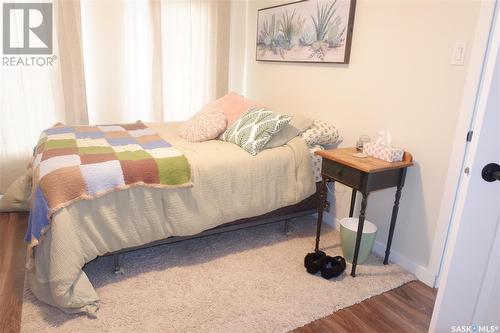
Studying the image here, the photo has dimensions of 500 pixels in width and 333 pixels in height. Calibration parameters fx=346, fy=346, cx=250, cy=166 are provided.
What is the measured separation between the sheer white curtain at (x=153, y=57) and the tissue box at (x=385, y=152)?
2.15 metres

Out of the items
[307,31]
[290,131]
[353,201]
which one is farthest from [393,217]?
[307,31]

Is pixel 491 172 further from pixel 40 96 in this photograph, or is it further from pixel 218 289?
pixel 40 96

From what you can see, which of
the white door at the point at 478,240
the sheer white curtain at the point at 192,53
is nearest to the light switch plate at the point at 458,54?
the white door at the point at 478,240

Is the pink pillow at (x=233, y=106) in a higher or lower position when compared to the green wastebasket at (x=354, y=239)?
higher

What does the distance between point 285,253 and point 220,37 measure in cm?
249

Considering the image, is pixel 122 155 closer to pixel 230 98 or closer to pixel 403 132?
pixel 230 98

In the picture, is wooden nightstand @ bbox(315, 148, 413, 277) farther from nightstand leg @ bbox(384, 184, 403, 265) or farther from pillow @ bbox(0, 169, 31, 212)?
pillow @ bbox(0, 169, 31, 212)

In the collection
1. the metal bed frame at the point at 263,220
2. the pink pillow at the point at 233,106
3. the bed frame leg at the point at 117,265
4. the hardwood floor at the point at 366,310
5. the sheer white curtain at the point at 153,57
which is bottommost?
the hardwood floor at the point at 366,310

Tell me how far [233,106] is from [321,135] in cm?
79

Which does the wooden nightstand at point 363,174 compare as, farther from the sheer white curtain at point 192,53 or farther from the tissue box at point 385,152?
the sheer white curtain at point 192,53

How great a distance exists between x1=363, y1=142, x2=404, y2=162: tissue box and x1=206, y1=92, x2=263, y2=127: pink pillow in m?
1.05

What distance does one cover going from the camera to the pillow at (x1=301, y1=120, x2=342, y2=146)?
104 inches

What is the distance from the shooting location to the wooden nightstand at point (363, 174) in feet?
6.62

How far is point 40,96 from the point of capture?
124 inches
